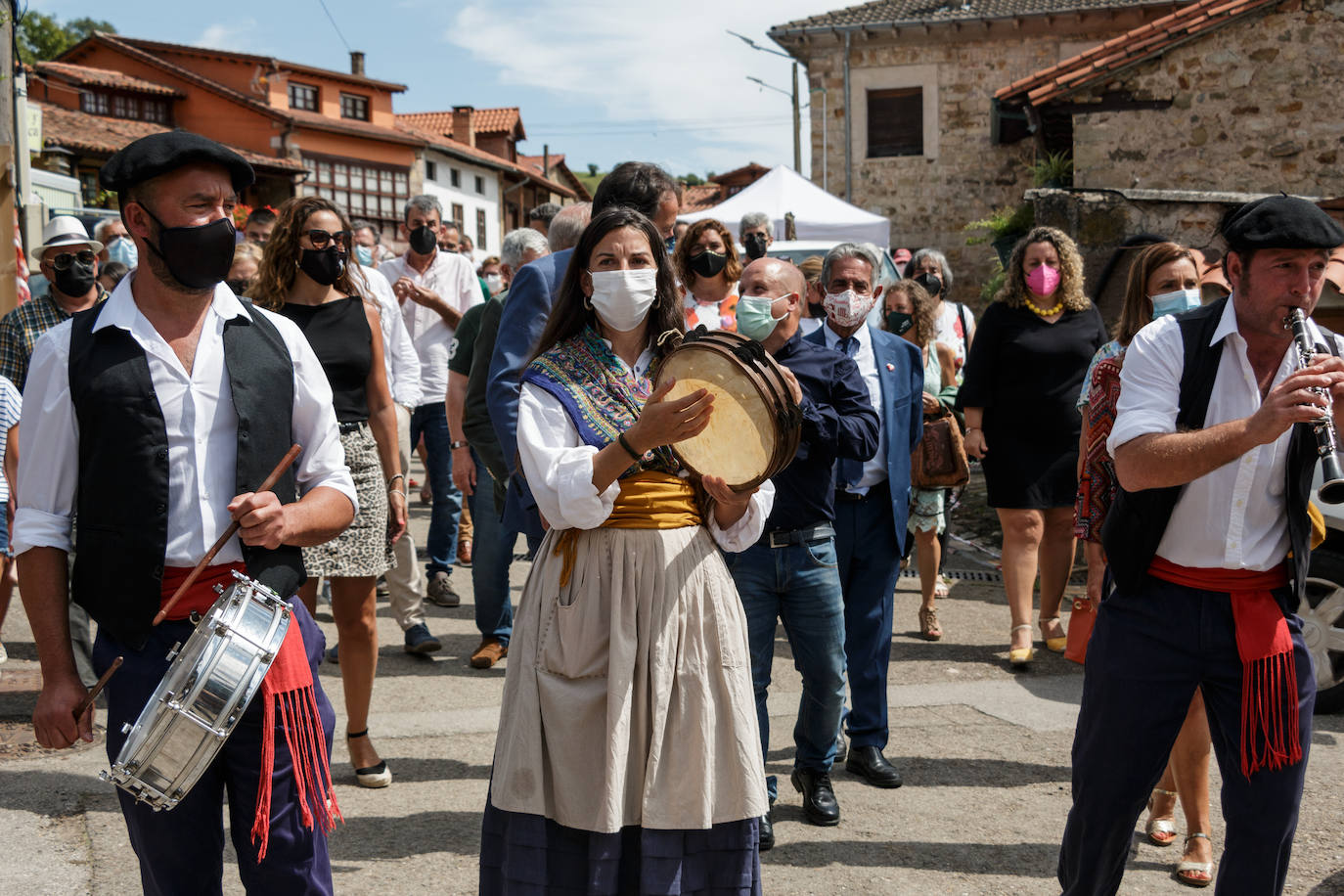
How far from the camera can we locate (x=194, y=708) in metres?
2.54

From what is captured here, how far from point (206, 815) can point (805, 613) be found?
224 centimetres

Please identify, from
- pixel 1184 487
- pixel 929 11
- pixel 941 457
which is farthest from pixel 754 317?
pixel 929 11

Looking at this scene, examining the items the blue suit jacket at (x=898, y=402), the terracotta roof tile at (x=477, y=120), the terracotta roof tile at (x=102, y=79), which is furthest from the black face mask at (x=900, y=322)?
the terracotta roof tile at (x=477, y=120)

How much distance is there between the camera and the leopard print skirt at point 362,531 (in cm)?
473

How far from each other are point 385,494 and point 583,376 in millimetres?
2091

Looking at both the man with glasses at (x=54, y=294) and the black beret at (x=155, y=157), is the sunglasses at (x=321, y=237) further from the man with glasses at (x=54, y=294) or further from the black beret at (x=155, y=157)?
the black beret at (x=155, y=157)

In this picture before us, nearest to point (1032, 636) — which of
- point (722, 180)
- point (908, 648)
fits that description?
point (908, 648)

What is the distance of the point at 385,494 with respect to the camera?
5.05 metres

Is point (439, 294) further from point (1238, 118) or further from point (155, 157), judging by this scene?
point (1238, 118)

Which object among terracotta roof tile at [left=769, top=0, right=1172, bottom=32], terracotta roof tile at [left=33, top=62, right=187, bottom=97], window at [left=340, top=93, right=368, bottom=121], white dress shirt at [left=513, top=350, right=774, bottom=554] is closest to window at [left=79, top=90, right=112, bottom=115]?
terracotta roof tile at [left=33, top=62, right=187, bottom=97]

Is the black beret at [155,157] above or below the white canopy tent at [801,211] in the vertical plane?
below

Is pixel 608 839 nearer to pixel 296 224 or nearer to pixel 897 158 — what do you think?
pixel 296 224

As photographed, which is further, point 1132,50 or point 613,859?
point 1132,50

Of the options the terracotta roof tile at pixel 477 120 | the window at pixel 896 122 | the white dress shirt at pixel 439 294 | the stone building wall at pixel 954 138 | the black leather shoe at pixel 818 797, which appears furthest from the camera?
the terracotta roof tile at pixel 477 120
